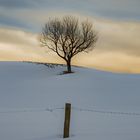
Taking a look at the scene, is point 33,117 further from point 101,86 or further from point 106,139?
point 101,86

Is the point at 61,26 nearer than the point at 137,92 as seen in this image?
No

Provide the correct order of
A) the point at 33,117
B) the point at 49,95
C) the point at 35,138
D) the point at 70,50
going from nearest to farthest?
the point at 35,138 → the point at 33,117 → the point at 49,95 → the point at 70,50

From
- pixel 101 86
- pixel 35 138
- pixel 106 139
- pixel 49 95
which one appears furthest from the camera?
pixel 101 86

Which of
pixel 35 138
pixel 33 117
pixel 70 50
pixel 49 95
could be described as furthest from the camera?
pixel 70 50

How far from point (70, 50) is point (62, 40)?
1995 mm

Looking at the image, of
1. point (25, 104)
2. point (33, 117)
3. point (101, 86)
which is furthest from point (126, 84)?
point (33, 117)

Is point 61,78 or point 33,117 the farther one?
point 61,78

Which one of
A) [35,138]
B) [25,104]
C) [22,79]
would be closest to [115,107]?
[25,104]

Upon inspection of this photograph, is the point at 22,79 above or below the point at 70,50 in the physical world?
below

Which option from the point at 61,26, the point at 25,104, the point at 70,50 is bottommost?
the point at 25,104

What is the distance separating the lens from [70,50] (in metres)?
52.8

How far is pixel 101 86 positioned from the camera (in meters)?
42.8

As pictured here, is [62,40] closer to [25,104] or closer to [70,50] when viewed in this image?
[70,50]

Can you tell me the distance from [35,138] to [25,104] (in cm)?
2083
